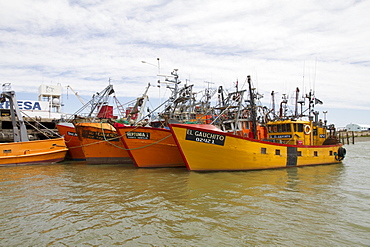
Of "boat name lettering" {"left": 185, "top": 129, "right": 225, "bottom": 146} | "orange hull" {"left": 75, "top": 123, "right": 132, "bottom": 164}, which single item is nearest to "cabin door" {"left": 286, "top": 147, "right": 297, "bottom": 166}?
"boat name lettering" {"left": 185, "top": 129, "right": 225, "bottom": 146}

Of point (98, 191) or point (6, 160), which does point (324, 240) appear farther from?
point (6, 160)

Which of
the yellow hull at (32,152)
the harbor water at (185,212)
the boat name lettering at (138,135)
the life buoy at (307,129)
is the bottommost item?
the harbor water at (185,212)

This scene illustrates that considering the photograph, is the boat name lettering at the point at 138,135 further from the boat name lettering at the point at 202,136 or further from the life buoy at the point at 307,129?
the life buoy at the point at 307,129

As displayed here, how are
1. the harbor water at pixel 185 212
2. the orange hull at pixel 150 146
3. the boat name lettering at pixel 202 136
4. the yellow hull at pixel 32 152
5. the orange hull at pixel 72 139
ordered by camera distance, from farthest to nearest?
the orange hull at pixel 72 139
the yellow hull at pixel 32 152
the orange hull at pixel 150 146
the boat name lettering at pixel 202 136
the harbor water at pixel 185 212

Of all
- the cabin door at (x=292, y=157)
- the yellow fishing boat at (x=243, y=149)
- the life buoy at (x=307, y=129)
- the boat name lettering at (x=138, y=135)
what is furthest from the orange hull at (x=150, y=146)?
the life buoy at (x=307, y=129)

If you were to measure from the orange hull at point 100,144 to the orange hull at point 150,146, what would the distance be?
229 cm

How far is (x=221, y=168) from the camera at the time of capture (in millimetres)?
12547

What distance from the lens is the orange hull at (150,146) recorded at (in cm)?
1433

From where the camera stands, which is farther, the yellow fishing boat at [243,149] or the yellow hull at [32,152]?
the yellow hull at [32,152]

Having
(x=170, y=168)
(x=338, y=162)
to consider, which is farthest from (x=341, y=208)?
(x=338, y=162)

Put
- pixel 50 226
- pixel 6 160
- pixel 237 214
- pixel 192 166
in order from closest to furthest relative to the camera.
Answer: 1. pixel 50 226
2. pixel 237 214
3. pixel 192 166
4. pixel 6 160

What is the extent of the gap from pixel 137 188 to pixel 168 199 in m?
1.92

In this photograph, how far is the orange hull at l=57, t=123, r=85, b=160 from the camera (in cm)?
1938

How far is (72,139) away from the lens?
1952cm
